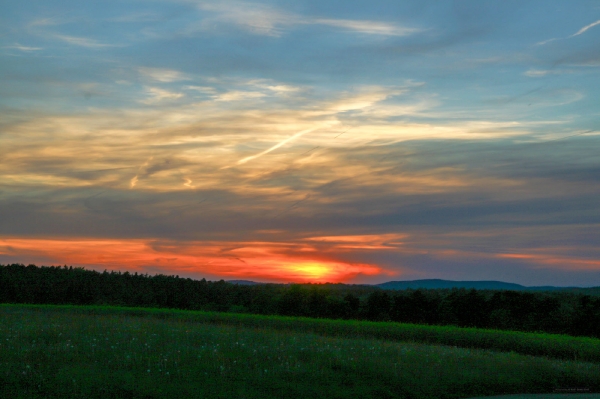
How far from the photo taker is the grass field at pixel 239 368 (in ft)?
50.6

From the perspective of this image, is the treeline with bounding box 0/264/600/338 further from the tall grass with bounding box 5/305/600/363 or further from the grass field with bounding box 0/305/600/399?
the grass field with bounding box 0/305/600/399

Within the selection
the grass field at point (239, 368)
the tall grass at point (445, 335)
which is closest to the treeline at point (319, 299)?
the tall grass at point (445, 335)

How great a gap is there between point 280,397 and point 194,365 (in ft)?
11.0

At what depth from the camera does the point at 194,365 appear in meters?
17.6

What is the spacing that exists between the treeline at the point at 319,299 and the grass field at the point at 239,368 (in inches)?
624

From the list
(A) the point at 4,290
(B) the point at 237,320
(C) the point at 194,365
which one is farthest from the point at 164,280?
(C) the point at 194,365

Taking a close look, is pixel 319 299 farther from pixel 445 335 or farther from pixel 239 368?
pixel 239 368

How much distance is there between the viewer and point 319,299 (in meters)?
51.9

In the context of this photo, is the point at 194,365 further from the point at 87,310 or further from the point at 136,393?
the point at 87,310

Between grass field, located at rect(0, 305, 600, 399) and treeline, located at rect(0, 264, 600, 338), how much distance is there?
15.9m

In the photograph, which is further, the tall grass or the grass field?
the tall grass

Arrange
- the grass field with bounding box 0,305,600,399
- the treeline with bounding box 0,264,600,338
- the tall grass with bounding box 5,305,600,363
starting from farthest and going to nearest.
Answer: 1. the treeline with bounding box 0,264,600,338
2. the tall grass with bounding box 5,305,600,363
3. the grass field with bounding box 0,305,600,399

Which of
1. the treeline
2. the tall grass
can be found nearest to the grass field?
the tall grass

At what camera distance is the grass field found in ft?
50.6
